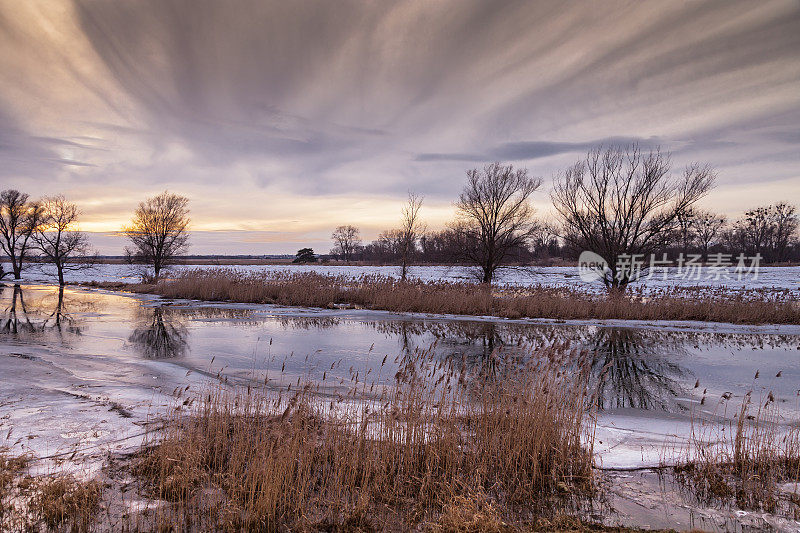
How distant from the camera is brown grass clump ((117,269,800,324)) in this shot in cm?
1842

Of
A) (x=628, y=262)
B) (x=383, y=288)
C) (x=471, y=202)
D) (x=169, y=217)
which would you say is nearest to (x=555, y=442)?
(x=383, y=288)

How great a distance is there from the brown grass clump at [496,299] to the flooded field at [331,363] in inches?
62.3

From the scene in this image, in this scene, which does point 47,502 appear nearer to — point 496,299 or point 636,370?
point 636,370

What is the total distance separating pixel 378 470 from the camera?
14.9 feet

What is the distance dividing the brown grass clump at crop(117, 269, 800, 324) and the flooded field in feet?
5.20

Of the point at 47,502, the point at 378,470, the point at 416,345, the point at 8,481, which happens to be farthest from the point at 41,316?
the point at 378,470

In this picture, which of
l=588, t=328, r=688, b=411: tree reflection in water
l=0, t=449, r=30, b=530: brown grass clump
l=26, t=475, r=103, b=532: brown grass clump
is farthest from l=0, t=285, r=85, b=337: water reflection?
l=588, t=328, r=688, b=411: tree reflection in water

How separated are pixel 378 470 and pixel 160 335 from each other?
1228cm

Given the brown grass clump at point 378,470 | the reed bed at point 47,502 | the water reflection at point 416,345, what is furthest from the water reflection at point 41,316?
the brown grass clump at point 378,470

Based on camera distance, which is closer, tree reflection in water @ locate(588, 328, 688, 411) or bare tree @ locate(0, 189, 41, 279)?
tree reflection in water @ locate(588, 328, 688, 411)

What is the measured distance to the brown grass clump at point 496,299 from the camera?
60.4 ft

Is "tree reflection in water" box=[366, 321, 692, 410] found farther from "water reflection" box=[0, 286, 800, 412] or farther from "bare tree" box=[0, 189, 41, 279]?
"bare tree" box=[0, 189, 41, 279]

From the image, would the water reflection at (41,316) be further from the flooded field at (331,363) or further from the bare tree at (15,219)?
the bare tree at (15,219)

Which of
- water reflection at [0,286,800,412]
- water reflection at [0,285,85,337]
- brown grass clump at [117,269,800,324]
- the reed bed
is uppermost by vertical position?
brown grass clump at [117,269,800,324]
